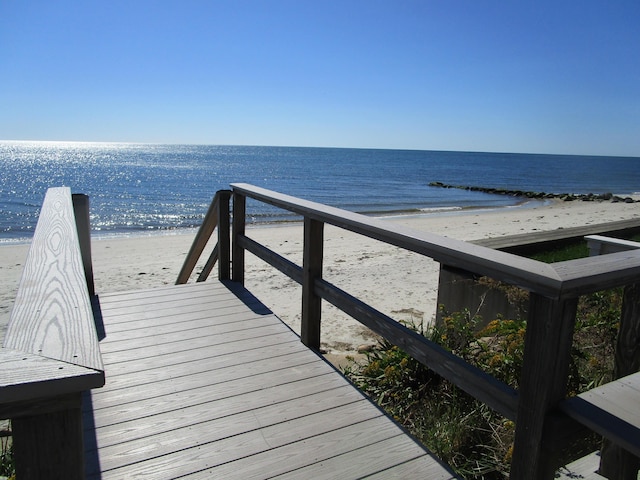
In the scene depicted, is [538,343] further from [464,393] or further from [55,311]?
[464,393]

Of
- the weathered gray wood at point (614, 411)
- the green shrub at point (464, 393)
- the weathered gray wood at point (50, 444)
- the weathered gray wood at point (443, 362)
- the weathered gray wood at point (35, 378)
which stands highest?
the weathered gray wood at point (35, 378)

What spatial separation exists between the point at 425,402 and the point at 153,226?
17296 mm

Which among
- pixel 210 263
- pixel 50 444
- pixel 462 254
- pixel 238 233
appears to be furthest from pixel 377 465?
pixel 210 263

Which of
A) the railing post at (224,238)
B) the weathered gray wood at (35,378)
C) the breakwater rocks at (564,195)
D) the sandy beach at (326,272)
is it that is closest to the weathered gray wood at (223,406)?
the weathered gray wood at (35,378)

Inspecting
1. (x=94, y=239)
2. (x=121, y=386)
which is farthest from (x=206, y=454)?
(x=94, y=239)

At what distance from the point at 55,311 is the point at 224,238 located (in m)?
3.49

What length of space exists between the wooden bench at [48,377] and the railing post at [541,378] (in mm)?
1222

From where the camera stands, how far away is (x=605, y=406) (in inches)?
56.6

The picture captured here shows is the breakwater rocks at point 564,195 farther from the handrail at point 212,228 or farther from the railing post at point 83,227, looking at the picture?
the railing post at point 83,227

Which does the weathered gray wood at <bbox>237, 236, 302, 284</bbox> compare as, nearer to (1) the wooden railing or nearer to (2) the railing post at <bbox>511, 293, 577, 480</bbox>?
(1) the wooden railing

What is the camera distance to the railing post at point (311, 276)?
316cm

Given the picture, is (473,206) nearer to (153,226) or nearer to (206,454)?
(153,226)

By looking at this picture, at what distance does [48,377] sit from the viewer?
2.79 ft

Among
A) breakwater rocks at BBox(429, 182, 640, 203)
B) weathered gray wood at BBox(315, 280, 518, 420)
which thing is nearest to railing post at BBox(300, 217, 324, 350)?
weathered gray wood at BBox(315, 280, 518, 420)
